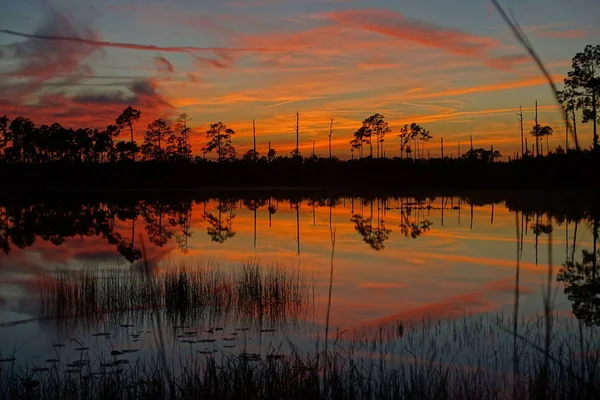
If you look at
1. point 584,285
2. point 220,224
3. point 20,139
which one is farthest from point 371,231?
point 20,139

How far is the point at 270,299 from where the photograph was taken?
13180 millimetres

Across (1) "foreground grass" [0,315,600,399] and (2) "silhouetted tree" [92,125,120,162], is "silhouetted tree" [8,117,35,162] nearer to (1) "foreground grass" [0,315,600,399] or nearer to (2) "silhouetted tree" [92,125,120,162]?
(2) "silhouetted tree" [92,125,120,162]

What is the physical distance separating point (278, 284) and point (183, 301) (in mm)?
2336

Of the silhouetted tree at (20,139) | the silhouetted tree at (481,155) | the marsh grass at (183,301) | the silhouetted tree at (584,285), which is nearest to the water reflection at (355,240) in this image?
Result: the silhouetted tree at (584,285)

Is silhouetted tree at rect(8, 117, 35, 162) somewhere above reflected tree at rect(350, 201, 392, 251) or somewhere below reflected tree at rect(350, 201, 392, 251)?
above

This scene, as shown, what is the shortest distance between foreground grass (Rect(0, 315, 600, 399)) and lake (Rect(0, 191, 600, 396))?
16 cm

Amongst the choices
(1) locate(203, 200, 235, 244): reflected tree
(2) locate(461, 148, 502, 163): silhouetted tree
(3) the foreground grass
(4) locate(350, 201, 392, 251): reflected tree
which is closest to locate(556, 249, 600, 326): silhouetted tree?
(3) the foreground grass

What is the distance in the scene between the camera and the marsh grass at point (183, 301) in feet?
39.6

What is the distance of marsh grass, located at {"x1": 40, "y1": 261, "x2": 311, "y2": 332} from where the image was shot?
1207 centimetres

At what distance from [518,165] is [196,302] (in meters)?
59.6

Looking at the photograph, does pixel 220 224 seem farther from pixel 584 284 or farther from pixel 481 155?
pixel 481 155

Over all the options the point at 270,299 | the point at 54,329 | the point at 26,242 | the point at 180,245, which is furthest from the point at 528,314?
the point at 26,242

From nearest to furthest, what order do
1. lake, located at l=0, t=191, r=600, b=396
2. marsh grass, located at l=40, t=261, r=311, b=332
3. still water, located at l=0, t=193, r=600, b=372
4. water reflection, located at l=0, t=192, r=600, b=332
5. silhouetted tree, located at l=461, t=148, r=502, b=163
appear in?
1. lake, located at l=0, t=191, r=600, b=396
2. still water, located at l=0, t=193, r=600, b=372
3. marsh grass, located at l=40, t=261, r=311, b=332
4. water reflection, located at l=0, t=192, r=600, b=332
5. silhouetted tree, located at l=461, t=148, r=502, b=163

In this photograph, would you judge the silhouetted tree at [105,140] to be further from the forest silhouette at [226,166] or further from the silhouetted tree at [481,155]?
the silhouetted tree at [481,155]
